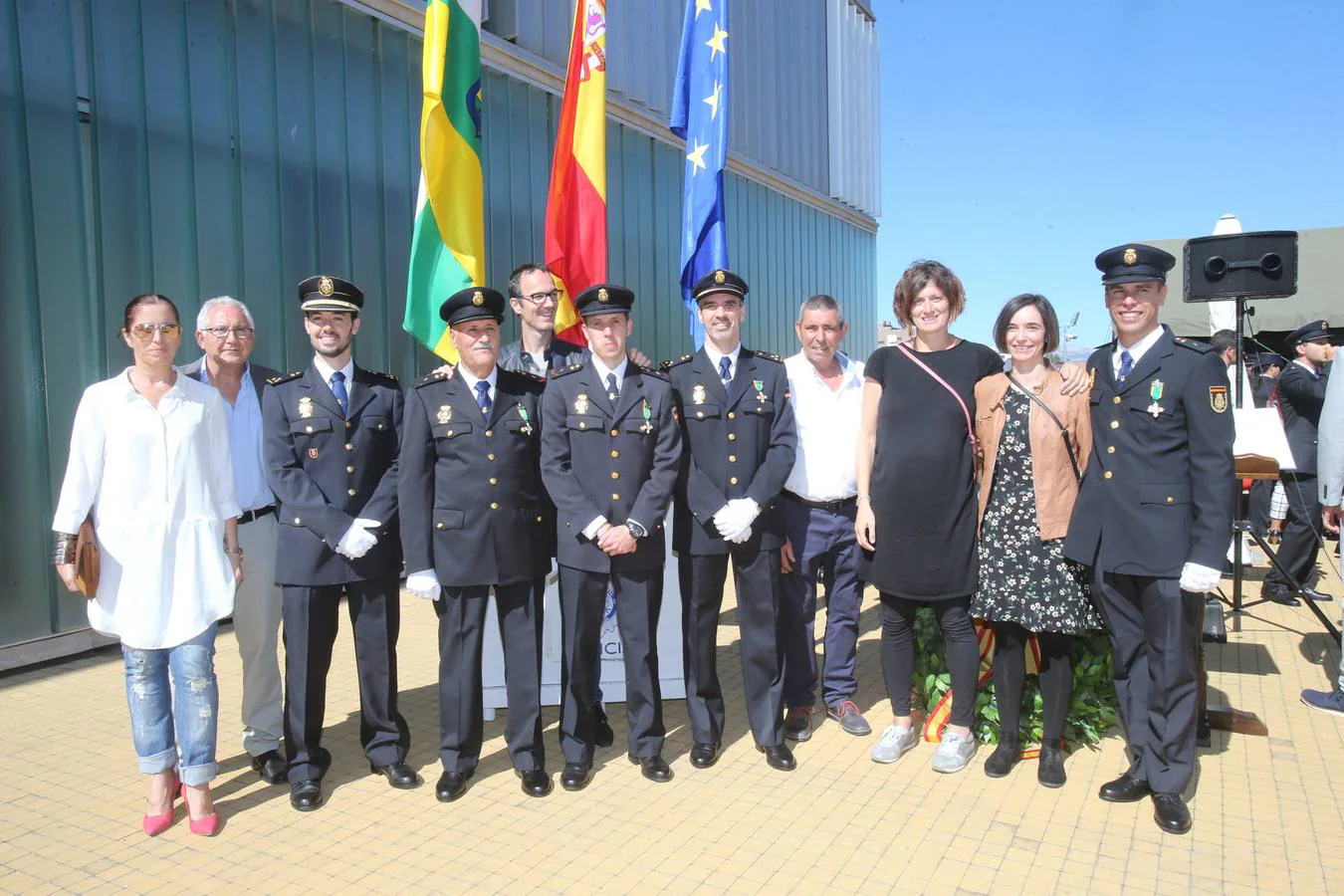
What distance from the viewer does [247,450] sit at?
3787 millimetres

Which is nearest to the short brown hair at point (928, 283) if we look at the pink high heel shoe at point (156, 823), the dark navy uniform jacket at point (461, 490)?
the dark navy uniform jacket at point (461, 490)

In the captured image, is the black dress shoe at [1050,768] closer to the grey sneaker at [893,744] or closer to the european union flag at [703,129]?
the grey sneaker at [893,744]

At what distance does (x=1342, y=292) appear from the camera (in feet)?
43.8

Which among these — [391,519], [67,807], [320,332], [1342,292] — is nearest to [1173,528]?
[391,519]

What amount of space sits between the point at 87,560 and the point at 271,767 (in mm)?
1130

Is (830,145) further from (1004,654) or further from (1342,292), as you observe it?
(1004,654)

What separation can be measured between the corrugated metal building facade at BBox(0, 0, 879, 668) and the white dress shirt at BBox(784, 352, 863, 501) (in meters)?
4.32

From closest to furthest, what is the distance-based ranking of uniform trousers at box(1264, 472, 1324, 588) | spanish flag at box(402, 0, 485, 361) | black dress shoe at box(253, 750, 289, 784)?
black dress shoe at box(253, 750, 289, 784) → spanish flag at box(402, 0, 485, 361) → uniform trousers at box(1264, 472, 1324, 588)

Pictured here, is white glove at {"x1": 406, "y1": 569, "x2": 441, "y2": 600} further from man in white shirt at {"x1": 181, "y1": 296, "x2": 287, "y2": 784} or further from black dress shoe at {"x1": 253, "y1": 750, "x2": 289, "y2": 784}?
black dress shoe at {"x1": 253, "y1": 750, "x2": 289, "y2": 784}

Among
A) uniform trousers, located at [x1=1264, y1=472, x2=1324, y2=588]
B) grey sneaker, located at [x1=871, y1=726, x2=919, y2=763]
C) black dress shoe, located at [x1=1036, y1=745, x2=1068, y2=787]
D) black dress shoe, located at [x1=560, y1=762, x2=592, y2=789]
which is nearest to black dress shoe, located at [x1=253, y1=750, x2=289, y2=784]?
black dress shoe, located at [x1=560, y1=762, x2=592, y2=789]

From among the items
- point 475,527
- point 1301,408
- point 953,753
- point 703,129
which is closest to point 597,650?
point 475,527

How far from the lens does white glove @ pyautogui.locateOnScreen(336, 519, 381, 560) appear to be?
11.0 feet

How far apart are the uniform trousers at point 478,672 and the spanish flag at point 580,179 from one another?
189cm

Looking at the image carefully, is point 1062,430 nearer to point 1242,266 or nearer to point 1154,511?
point 1154,511
